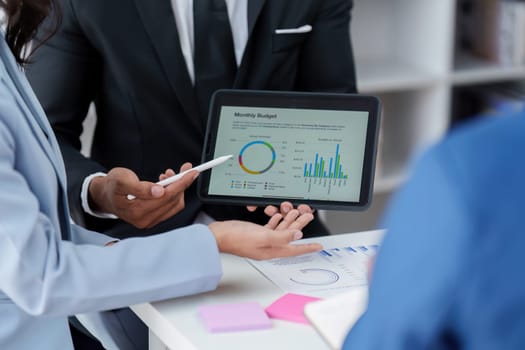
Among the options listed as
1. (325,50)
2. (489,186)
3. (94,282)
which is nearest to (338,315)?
(94,282)

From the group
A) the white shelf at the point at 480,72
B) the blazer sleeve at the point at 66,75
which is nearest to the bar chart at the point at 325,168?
the blazer sleeve at the point at 66,75

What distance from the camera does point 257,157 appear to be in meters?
1.41

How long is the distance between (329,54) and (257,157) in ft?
1.66

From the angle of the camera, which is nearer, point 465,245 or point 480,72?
point 465,245

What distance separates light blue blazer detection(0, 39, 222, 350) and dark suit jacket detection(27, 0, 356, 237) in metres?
0.48

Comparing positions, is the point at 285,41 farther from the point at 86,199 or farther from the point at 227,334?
the point at 227,334

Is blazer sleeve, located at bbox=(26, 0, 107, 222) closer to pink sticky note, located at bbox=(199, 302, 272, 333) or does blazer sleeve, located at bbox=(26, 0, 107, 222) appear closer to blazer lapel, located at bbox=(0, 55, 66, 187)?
blazer lapel, located at bbox=(0, 55, 66, 187)

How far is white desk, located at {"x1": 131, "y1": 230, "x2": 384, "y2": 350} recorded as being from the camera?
1082 mm

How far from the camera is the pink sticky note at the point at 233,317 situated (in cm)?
111

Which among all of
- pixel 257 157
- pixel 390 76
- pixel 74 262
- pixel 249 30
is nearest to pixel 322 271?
pixel 257 157

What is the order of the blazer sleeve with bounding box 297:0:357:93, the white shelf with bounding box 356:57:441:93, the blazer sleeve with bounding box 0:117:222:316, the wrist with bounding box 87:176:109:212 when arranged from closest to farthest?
the blazer sleeve with bounding box 0:117:222:316 → the wrist with bounding box 87:176:109:212 → the blazer sleeve with bounding box 297:0:357:93 → the white shelf with bounding box 356:57:441:93

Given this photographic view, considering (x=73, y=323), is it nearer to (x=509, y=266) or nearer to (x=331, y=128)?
(x=331, y=128)

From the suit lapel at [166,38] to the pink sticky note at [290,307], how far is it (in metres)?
0.64

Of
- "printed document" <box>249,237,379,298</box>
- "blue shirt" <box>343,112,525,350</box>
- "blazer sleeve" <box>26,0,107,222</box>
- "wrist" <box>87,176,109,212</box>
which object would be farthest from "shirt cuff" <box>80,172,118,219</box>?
"blue shirt" <box>343,112,525,350</box>
